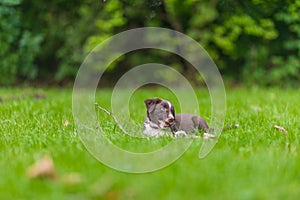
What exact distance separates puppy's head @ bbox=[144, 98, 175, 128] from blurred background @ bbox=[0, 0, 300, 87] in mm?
5400

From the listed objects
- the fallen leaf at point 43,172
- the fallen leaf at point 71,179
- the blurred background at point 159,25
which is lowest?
the fallen leaf at point 71,179

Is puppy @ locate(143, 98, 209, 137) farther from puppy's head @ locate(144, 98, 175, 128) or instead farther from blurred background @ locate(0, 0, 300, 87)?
blurred background @ locate(0, 0, 300, 87)

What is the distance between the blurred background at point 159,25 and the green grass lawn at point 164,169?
5.10 m

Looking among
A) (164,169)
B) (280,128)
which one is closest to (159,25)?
(280,128)

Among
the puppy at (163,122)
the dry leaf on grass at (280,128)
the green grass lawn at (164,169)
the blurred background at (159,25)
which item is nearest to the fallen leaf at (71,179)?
the green grass lawn at (164,169)

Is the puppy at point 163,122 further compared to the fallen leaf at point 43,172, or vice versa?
the puppy at point 163,122

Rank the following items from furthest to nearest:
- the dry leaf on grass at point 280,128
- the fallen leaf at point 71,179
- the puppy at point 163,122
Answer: the dry leaf on grass at point 280,128, the puppy at point 163,122, the fallen leaf at point 71,179

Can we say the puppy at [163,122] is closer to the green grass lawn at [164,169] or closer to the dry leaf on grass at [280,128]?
the green grass lawn at [164,169]

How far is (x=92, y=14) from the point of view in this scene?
10180mm

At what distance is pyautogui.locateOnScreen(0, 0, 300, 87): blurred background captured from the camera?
9570 mm

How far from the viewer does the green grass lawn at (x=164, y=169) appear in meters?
2.43

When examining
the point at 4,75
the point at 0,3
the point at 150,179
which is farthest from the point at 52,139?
the point at 4,75

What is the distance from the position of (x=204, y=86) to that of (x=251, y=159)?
7024 millimetres

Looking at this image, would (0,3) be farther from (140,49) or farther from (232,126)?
(232,126)
